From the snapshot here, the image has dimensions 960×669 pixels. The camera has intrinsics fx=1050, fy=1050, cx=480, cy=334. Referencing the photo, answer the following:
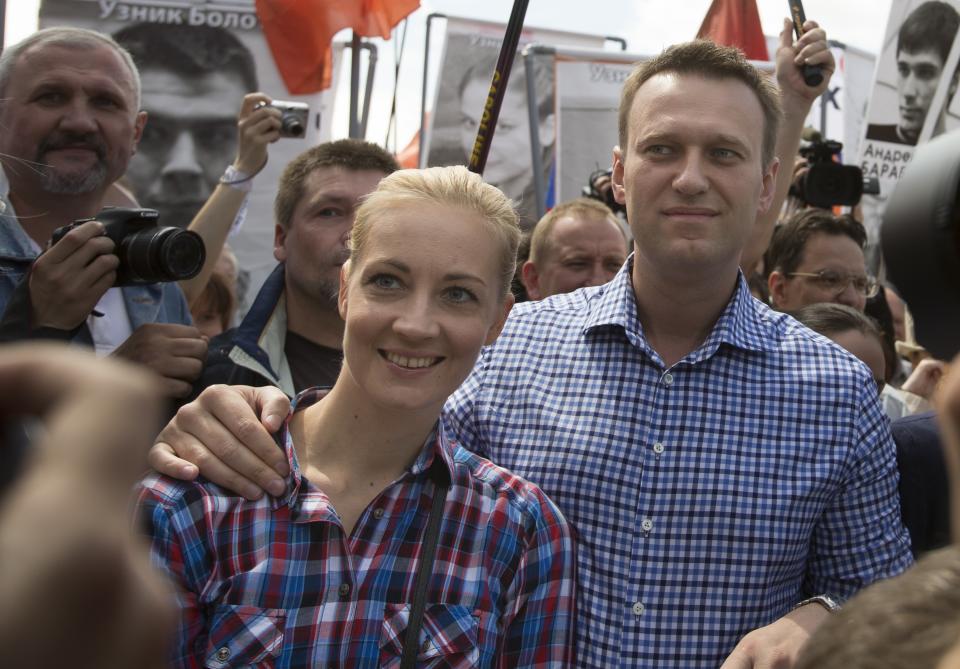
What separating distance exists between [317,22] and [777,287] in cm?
237

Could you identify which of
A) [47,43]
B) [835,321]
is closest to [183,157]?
[47,43]

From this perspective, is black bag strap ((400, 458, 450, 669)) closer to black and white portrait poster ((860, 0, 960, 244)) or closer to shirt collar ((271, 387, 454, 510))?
shirt collar ((271, 387, 454, 510))

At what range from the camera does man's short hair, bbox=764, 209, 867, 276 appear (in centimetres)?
394

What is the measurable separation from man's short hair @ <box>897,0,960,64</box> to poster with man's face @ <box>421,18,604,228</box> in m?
2.52

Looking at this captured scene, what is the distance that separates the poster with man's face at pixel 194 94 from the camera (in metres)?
4.90

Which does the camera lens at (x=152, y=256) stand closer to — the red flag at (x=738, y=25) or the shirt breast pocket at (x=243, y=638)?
the shirt breast pocket at (x=243, y=638)

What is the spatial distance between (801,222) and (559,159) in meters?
1.60

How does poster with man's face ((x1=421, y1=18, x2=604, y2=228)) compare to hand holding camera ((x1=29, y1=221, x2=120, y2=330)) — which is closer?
hand holding camera ((x1=29, y1=221, x2=120, y2=330))

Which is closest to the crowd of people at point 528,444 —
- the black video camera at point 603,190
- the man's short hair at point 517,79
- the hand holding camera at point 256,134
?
the hand holding camera at point 256,134

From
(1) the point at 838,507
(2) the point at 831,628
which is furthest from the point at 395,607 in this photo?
(2) the point at 831,628

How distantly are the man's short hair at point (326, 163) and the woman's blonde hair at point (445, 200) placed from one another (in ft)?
4.01

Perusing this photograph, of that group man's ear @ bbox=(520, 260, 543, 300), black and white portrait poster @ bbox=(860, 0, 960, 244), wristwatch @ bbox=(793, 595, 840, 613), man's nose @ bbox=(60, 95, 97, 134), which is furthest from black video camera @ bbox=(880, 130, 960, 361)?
black and white portrait poster @ bbox=(860, 0, 960, 244)

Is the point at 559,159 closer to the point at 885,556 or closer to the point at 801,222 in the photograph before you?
the point at 801,222

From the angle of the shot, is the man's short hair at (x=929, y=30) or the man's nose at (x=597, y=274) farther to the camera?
the man's short hair at (x=929, y=30)
